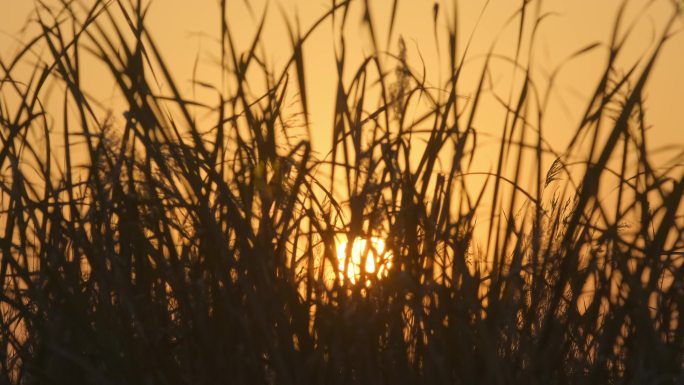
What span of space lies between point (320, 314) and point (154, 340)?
0.25m

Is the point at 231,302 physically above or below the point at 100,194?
below

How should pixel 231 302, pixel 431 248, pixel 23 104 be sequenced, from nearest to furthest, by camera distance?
Answer: pixel 231 302
pixel 431 248
pixel 23 104

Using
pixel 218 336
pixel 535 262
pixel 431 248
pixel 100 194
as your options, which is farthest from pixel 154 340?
pixel 535 262

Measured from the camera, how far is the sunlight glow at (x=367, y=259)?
1398mm

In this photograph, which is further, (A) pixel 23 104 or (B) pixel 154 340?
(A) pixel 23 104

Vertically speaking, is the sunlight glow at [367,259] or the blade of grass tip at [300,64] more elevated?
the blade of grass tip at [300,64]

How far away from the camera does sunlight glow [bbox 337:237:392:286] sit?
140 cm

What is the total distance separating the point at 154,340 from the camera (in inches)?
56.4

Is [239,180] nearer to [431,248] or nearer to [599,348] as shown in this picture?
[431,248]

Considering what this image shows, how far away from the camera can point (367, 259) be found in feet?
4.66

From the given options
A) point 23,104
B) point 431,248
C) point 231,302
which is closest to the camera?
point 231,302

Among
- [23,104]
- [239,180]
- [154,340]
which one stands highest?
[23,104]

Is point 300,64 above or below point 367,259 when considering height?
above

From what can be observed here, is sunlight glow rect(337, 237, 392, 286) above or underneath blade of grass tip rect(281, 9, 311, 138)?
underneath
